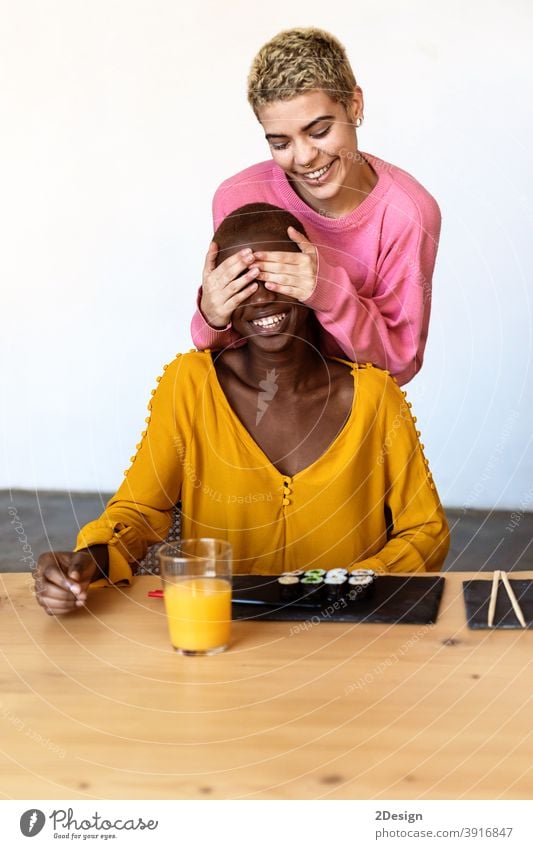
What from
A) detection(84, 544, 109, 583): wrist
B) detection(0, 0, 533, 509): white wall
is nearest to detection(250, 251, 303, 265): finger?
detection(84, 544, 109, 583): wrist

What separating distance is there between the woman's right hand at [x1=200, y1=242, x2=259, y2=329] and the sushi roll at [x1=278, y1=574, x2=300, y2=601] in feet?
1.85

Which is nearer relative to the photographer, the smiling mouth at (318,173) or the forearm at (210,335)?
the forearm at (210,335)

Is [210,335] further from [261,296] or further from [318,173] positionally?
[318,173]

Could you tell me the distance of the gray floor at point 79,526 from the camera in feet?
14.4

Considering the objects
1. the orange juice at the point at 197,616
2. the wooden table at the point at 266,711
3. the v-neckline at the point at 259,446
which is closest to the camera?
the wooden table at the point at 266,711

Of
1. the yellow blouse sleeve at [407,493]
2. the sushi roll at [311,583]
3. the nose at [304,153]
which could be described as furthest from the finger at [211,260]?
the sushi roll at [311,583]

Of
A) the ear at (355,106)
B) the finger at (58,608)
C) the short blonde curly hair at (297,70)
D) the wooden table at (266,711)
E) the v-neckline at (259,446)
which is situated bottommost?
the wooden table at (266,711)

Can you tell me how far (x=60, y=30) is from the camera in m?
4.50

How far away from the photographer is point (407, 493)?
6.63 ft

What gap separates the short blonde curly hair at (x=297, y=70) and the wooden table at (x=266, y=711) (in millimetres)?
1036

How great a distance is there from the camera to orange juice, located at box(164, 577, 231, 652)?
140cm

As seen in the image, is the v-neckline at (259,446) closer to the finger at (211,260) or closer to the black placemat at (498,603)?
the finger at (211,260)

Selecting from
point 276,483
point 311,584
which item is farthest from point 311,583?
point 276,483
